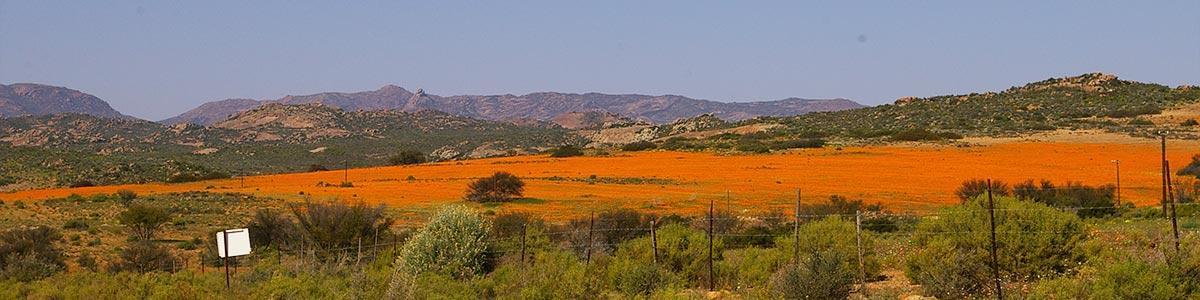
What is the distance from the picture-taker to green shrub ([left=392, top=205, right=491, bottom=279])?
19.0 metres

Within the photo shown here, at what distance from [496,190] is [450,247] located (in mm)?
21498

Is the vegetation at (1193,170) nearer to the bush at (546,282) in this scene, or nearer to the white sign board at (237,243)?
the bush at (546,282)

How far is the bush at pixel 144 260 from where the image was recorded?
23562 mm

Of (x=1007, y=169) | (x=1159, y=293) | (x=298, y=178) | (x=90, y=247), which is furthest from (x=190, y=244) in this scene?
(x=1007, y=169)

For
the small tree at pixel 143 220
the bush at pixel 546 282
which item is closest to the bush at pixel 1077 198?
the bush at pixel 546 282

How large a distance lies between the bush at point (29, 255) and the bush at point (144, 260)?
1401mm

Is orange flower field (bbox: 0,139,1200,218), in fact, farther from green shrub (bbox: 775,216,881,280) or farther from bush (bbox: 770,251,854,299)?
bush (bbox: 770,251,854,299)

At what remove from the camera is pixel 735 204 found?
36781mm

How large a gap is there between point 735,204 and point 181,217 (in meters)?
20.4

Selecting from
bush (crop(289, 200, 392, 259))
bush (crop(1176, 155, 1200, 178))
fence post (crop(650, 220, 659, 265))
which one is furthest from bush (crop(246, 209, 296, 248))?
bush (crop(1176, 155, 1200, 178))

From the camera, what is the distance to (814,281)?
13719 mm

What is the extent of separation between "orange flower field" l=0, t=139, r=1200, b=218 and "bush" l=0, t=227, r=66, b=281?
14813 millimetres

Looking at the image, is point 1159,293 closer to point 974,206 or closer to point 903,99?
point 974,206

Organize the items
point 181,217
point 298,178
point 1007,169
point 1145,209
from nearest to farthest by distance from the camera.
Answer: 1. point 1145,209
2. point 181,217
3. point 1007,169
4. point 298,178
